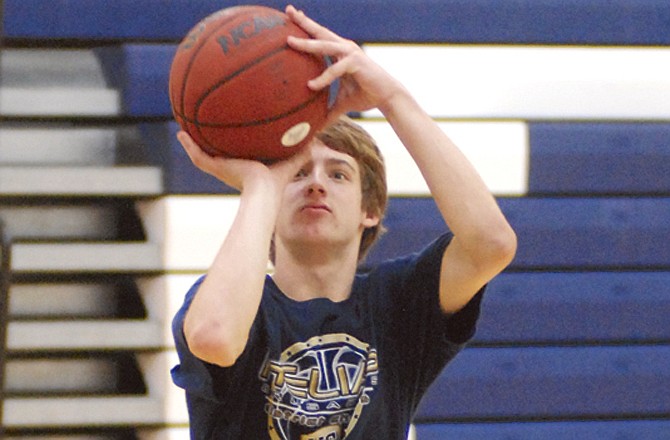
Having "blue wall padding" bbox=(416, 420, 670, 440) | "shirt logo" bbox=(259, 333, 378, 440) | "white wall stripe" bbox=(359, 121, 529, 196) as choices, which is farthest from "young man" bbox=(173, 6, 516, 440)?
"blue wall padding" bbox=(416, 420, 670, 440)

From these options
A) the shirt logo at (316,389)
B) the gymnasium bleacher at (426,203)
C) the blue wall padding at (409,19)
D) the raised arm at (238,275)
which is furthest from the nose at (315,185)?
the blue wall padding at (409,19)

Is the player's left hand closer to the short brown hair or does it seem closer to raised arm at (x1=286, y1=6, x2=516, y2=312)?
raised arm at (x1=286, y1=6, x2=516, y2=312)

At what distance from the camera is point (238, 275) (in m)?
1.63

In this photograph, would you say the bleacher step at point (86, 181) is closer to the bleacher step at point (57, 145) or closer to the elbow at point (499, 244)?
the bleacher step at point (57, 145)

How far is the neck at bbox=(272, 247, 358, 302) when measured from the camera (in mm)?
1853

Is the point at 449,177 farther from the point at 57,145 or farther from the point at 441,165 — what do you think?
the point at 57,145

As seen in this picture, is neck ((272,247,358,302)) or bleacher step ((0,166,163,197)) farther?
bleacher step ((0,166,163,197))

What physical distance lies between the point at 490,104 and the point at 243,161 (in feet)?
4.98

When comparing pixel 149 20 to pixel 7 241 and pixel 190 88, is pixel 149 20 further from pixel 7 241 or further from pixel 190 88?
pixel 7 241

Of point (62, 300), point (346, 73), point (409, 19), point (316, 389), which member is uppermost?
point (409, 19)

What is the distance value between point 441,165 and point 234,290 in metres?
0.38

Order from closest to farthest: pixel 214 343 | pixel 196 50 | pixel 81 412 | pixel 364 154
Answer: pixel 214 343
pixel 196 50
pixel 364 154
pixel 81 412

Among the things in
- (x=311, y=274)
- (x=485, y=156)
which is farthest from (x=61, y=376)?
(x=311, y=274)

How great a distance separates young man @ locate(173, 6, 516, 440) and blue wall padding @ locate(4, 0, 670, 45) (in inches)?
46.8
